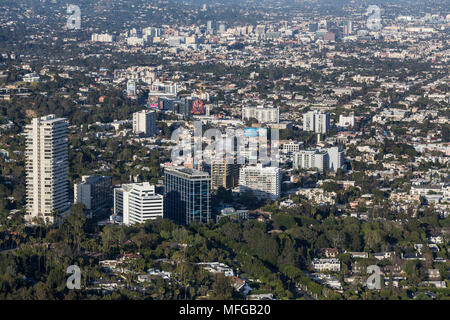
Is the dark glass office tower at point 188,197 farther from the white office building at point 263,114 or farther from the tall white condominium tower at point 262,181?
the white office building at point 263,114

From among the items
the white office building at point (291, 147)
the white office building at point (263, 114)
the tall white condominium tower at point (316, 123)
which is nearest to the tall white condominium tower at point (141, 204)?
the white office building at point (291, 147)

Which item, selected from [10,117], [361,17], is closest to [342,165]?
[10,117]

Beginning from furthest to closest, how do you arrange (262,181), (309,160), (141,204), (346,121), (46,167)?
(346,121) < (309,160) < (262,181) < (46,167) < (141,204)

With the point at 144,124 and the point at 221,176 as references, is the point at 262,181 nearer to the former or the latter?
the point at 221,176

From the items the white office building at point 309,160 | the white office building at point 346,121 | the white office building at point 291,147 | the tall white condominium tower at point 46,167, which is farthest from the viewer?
the white office building at point 346,121

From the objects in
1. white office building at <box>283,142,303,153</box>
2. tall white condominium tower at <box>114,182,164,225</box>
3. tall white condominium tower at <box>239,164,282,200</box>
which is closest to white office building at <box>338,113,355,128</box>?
white office building at <box>283,142,303,153</box>

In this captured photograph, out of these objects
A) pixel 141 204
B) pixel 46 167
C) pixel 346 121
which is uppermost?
pixel 46 167

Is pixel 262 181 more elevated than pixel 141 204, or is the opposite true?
pixel 141 204

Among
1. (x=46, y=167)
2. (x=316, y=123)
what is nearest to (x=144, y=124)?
(x=316, y=123)
